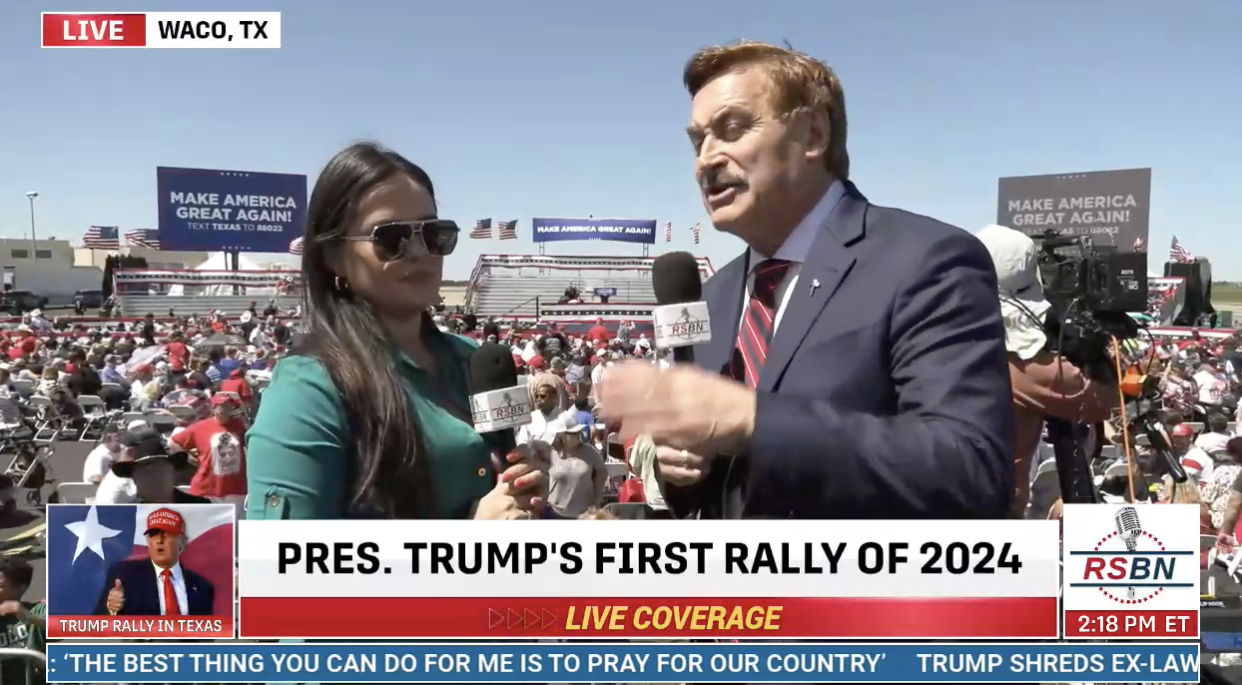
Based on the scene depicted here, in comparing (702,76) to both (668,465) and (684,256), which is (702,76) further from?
(668,465)

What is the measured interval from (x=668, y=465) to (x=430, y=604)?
1033mm

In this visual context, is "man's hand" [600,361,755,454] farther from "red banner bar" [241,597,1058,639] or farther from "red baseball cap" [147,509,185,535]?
"red baseball cap" [147,509,185,535]

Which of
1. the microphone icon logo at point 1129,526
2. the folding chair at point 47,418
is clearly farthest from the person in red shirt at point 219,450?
the folding chair at point 47,418

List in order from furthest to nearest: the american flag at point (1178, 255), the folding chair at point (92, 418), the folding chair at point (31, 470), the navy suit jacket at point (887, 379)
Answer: the american flag at point (1178, 255) → the folding chair at point (92, 418) → the folding chair at point (31, 470) → the navy suit jacket at point (887, 379)

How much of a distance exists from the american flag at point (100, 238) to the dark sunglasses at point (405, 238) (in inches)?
1537

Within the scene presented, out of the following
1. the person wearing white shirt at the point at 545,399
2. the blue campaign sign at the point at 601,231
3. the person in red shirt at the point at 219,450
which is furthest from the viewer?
the blue campaign sign at the point at 601,231

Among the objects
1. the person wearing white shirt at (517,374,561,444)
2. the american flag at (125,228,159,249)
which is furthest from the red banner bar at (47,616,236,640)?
the american flag at (125,228,159,249)

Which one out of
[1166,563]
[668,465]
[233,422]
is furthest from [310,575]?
[233,422]

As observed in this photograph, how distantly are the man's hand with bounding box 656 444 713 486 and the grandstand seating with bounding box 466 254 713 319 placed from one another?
2349 centimetres

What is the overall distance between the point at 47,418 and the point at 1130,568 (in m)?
12.3

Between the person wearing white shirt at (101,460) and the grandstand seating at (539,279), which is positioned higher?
the grandstand seating at (539,279)

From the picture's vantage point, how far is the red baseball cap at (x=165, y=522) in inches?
84.0

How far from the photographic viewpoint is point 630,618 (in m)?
2.09

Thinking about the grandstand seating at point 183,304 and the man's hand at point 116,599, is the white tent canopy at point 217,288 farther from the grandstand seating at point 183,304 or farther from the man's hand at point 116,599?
the man's hand at point 116,599
